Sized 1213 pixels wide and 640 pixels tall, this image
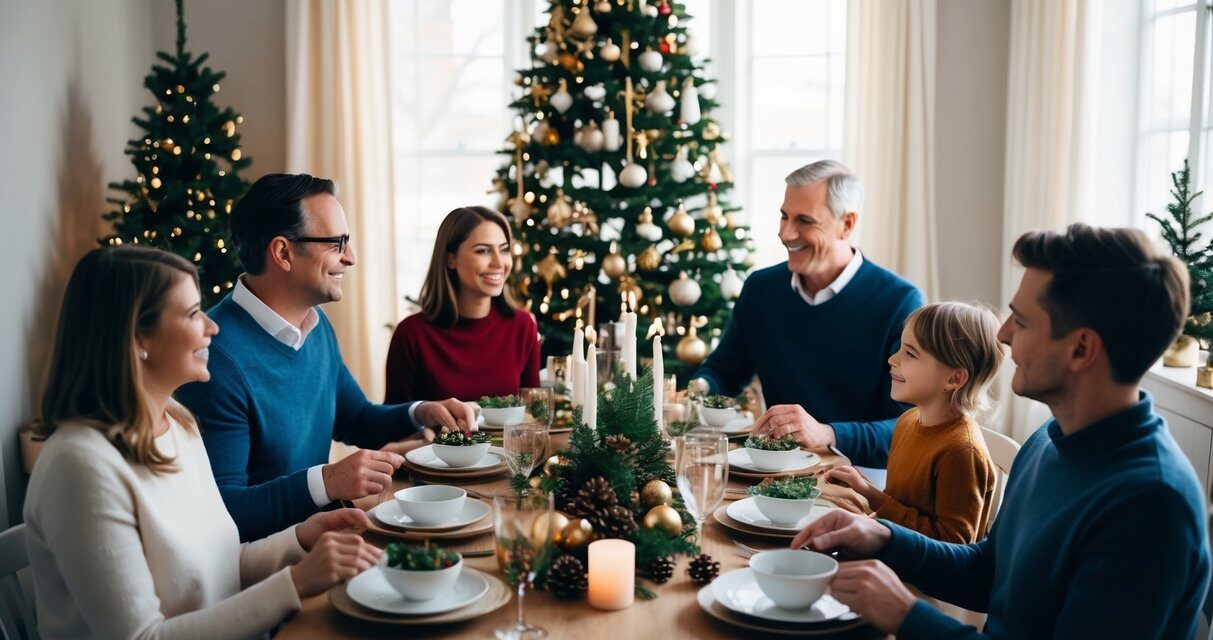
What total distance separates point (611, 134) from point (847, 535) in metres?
2.97

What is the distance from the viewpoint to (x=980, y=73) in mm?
5133

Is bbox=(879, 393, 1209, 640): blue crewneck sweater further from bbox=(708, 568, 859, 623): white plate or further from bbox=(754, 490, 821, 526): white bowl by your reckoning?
bbox=(754, 490, 821, 526): white bowl

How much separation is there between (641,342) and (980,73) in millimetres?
2286

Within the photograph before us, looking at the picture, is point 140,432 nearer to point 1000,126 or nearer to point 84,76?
point 84,76

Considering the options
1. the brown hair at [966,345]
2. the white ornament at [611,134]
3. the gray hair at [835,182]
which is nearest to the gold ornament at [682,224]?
the white ornament at [611,134]

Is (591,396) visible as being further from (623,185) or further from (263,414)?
(623,185)

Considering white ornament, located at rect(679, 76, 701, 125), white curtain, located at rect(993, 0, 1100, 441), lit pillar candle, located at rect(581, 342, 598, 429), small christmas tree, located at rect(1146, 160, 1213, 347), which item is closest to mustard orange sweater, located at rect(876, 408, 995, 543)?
lit pillar candle, located at rect(581, 342, 598, 429)

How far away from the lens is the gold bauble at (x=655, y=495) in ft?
6.03

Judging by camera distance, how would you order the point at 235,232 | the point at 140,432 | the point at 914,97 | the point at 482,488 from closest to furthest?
1. the point at 140,432
2. the point at 482,488
3. the point at 235,232
4. the point at 914,97

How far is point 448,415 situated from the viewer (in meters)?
2.58

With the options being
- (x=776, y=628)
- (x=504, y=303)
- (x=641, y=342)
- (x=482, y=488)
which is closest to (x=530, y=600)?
(x=776, y=628)

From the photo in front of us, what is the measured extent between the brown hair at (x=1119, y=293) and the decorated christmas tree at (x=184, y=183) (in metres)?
3.66

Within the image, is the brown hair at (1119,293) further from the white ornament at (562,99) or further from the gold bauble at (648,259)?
the white ornament at (562,99)

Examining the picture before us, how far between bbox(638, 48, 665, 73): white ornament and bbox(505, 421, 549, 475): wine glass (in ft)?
9.15
